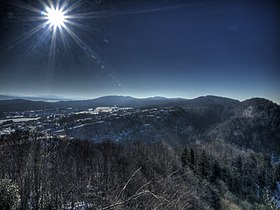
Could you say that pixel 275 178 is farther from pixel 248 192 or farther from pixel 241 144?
pixel 241 144

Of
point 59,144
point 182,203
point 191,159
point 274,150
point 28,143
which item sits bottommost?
point 274,150

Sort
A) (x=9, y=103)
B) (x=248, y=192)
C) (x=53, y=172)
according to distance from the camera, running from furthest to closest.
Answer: (x=9, y=103)
(x=248, y=192)
(x=53, y=172)

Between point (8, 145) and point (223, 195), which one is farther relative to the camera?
point (223, 195)

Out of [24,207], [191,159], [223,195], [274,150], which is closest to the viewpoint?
[24,207]

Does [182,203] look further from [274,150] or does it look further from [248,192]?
[274,150]

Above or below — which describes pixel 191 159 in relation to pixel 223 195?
above

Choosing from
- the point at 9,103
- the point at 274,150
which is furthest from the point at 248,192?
the point at 9,103

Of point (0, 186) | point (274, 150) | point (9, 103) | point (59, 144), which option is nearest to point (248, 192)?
point (59, 144)
